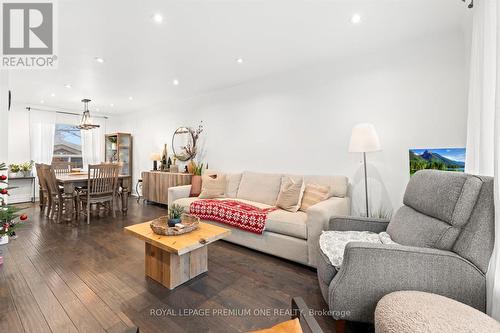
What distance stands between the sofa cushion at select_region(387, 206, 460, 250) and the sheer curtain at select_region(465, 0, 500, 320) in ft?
0.69

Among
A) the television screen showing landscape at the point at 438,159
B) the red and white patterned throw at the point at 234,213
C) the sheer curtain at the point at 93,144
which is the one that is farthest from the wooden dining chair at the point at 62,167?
the television screen showing landscape at the point at 438,159

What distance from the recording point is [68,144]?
20.6 feet

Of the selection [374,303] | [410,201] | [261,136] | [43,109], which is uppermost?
[43,109]

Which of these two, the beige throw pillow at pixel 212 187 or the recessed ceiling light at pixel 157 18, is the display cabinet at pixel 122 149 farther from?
the recessed ceiling light at pixel 157 18

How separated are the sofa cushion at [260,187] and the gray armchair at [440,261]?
1.98 m

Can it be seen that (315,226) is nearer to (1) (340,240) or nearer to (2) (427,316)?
(1) (340,240)

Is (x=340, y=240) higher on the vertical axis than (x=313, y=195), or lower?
lower

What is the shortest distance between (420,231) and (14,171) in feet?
25.0

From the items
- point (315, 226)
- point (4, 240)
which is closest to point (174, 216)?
point (315, 226)

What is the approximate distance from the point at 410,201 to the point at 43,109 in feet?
25.9

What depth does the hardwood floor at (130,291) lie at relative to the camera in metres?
1.54

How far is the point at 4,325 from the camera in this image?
1499 millimetres

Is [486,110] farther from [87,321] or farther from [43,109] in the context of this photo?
[43,109]

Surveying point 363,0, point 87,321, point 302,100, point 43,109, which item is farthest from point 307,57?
point 43,109
